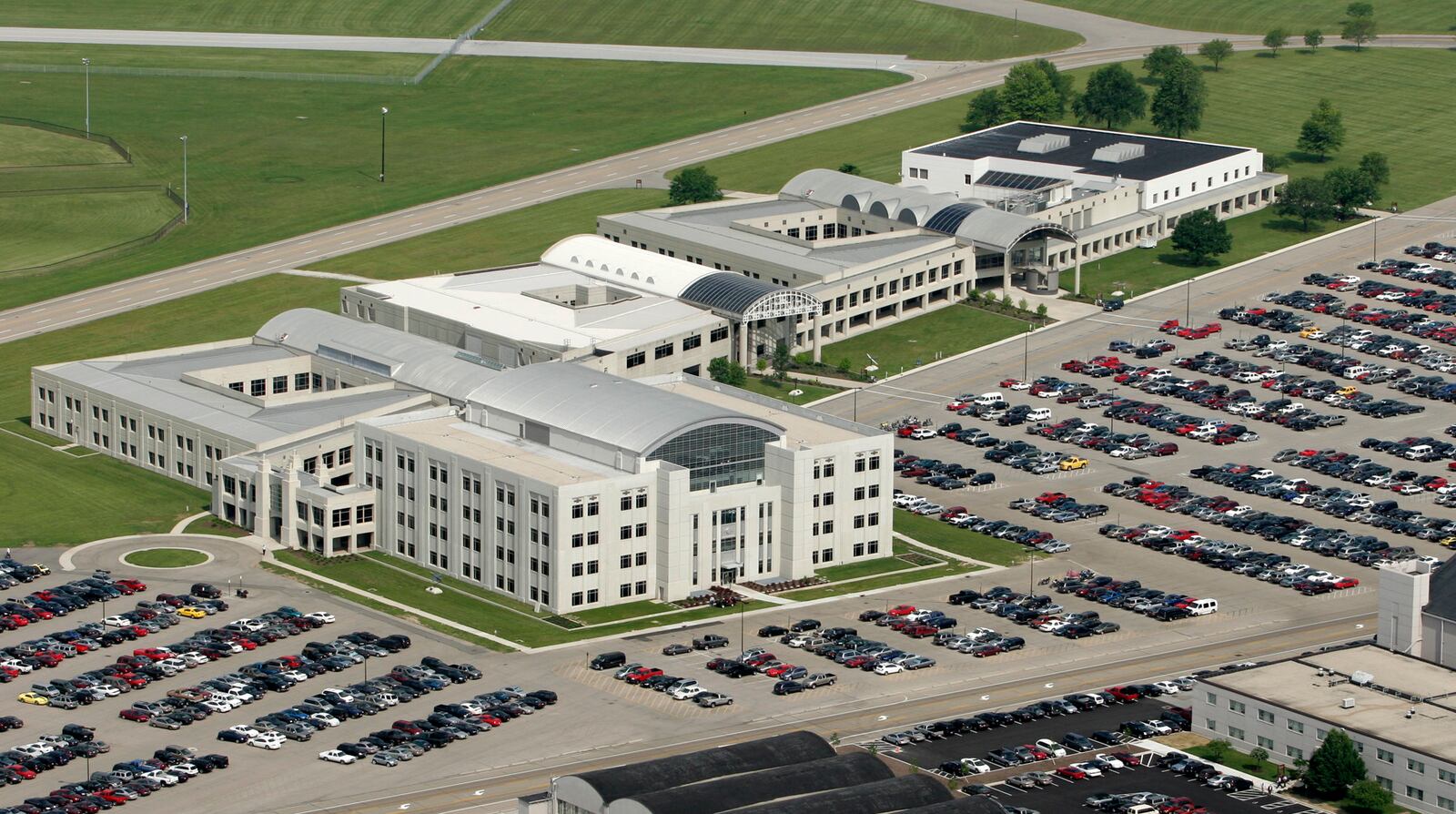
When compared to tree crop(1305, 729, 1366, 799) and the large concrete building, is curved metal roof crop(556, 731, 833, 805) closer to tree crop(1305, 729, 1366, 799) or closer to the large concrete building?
tree crop(1305, 729, 1366, 799)

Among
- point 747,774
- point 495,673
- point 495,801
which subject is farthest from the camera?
point 495,673

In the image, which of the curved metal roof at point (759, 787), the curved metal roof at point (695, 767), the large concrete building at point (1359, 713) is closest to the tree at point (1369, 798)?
the large concrete building at point (1359, 713)

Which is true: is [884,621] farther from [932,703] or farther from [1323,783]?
[1323,783]

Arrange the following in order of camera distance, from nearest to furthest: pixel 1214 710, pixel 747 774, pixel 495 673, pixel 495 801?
pixel 747 774 < pixel 495 801 < pixel 1214 710 < pixel 495 673

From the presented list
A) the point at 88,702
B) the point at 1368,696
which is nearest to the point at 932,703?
the point at 1368,696

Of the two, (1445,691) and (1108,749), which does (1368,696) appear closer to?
(1445,691)

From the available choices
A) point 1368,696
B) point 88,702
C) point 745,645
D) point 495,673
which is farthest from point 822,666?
point 88,702

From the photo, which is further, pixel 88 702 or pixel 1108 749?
pixel 88 702
